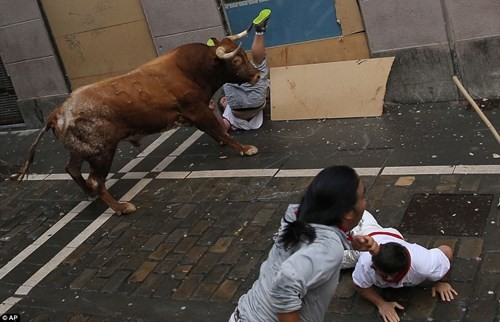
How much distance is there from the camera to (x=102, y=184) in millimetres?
6906

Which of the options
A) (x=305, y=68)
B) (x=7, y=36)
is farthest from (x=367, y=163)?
(x=7, y=36)

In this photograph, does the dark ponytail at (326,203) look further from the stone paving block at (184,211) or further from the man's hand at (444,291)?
the stone paving block at (184,211)

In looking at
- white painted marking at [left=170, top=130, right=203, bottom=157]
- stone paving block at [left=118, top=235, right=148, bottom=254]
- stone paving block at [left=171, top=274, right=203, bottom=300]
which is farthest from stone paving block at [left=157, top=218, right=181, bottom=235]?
white painted marking at [left=170, top=130, right=203, bottom=157]

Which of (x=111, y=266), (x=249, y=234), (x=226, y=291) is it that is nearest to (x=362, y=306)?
(x=226, y=291)

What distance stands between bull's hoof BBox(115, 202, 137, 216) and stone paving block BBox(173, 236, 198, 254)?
3.33 feet

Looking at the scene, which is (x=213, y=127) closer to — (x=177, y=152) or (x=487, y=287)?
(x=177, y=152)

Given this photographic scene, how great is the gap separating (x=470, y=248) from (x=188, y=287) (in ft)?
7.37

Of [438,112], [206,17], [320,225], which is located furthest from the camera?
[206,17]

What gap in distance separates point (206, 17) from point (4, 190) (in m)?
3.52

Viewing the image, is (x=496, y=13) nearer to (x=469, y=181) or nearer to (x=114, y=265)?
(x=469, y=181)

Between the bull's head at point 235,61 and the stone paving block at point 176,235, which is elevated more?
the bull's head at point 235,61

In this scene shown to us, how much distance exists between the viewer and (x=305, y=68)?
27.2 feet

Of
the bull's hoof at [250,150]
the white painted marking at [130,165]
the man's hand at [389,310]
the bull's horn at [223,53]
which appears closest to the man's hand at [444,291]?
the man's hand at [389,310]

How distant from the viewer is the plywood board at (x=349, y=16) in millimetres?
7805
